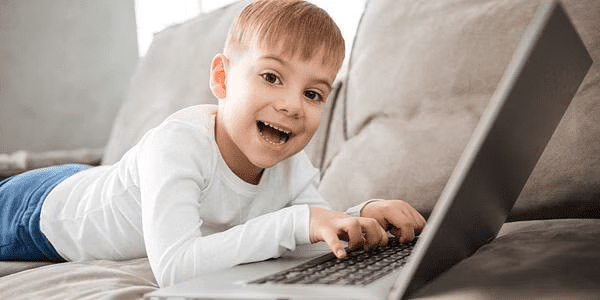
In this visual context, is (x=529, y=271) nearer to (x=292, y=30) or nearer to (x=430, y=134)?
(x=292, y=30)

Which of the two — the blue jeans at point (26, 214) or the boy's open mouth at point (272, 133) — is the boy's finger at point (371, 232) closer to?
the boy's open mouth at point (272, 133)

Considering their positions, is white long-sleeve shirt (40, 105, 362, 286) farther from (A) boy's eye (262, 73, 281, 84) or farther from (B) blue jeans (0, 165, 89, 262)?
(A) boy's eye (262, 73, 281, 84)

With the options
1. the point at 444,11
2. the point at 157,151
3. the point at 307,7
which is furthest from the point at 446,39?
the point at 157,151

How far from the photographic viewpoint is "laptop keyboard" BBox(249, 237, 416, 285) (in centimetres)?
57

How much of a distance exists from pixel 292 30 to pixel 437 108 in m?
0.42

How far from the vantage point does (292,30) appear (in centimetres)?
90

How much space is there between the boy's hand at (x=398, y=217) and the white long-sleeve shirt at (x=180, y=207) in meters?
0.04

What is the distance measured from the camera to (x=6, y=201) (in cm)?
126

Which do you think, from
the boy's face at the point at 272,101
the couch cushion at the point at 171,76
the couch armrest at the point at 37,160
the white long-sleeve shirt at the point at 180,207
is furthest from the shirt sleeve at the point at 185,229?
the couch armrest at the point at 37,160

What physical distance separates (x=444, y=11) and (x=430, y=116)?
0.23m

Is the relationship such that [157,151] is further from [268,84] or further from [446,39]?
[446,39]

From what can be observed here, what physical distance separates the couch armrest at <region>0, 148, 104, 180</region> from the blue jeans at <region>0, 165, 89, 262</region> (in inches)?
19.5

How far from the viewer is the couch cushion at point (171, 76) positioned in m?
1.62

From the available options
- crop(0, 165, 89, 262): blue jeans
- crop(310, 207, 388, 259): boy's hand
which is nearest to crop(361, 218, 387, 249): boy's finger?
crop(310, 207, 388, 259): boy's hand
